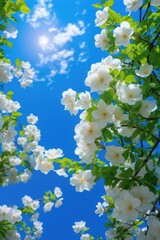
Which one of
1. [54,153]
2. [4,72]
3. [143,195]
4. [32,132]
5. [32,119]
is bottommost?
[143,195]

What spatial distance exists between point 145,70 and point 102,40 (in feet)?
2.16

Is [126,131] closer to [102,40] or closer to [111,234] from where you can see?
[102,40]

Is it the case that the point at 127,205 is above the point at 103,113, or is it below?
below

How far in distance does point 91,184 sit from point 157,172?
54cm

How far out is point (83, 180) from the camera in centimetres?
258

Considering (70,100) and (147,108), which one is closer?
(147,108)

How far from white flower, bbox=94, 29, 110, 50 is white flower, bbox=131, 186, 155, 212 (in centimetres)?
141

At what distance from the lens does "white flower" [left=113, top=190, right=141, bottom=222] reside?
2.11 meters

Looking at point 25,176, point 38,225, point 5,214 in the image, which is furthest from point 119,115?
point 38,225

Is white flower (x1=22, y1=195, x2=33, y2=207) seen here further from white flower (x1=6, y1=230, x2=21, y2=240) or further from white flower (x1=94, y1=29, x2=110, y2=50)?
white flower (x1=94, y1=29, x2=110, y2=50)

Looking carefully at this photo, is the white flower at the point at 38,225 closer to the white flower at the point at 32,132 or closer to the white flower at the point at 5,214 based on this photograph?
the white flower at the point at 32,132

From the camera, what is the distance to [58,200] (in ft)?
14.1

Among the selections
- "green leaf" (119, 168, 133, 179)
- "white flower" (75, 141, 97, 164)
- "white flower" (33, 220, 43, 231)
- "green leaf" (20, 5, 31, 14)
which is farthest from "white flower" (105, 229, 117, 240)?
"white flower" (33, 220, 43, 231)

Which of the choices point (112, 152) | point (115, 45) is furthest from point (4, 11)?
point (112, 152)
